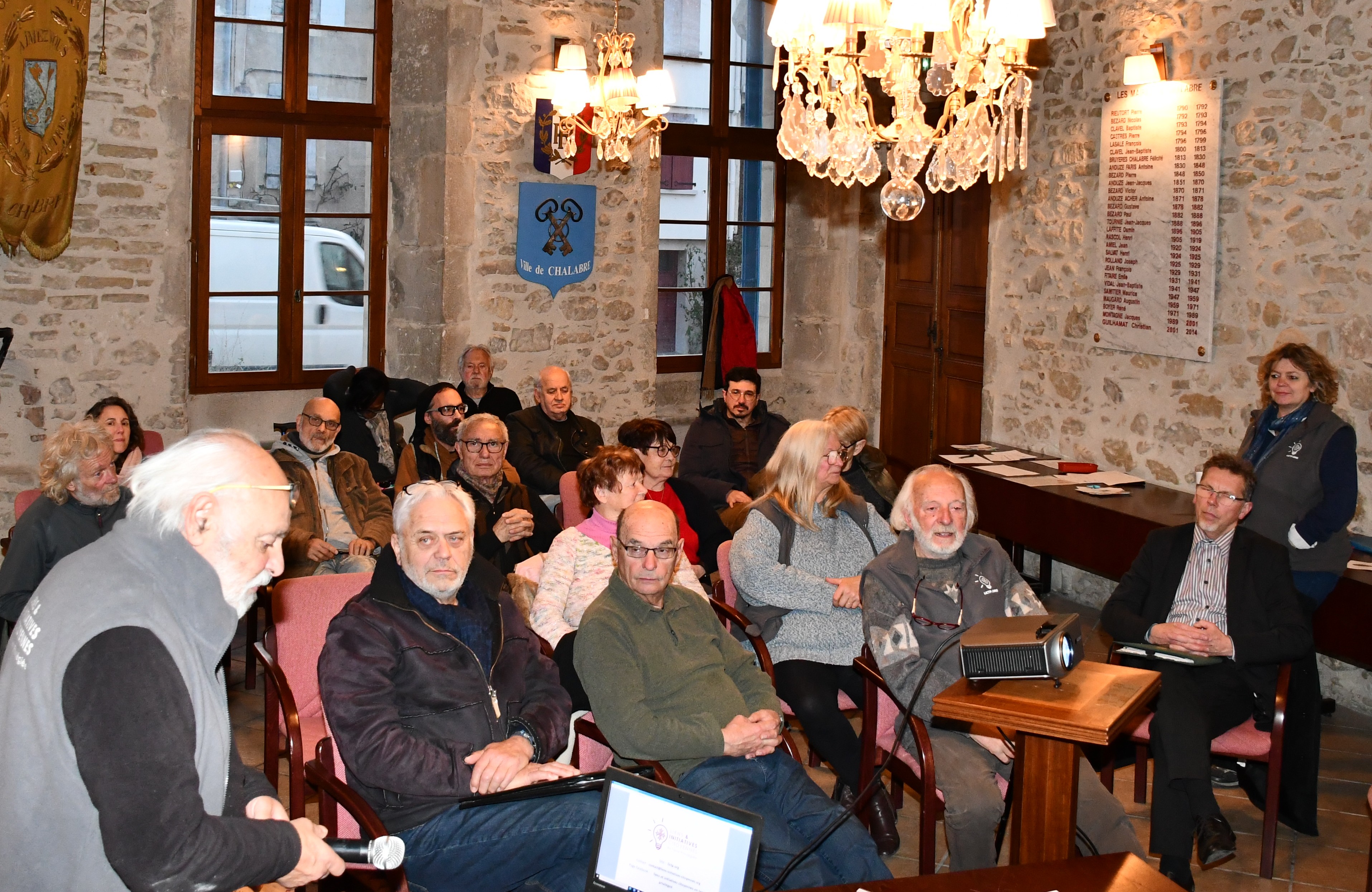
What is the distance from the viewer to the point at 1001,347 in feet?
24.0

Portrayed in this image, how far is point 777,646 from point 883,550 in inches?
17.6

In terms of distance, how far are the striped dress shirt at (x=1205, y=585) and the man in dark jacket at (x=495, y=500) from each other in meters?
2.23

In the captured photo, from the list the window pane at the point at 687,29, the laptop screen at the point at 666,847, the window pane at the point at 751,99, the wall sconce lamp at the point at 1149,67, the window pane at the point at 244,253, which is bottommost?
the laptop screen at the point at 666,847

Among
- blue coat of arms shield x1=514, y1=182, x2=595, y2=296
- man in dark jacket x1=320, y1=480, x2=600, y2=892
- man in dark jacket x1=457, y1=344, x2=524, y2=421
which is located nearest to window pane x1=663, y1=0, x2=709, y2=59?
blue coat of arms shield x1=514, y1=182, x2=595, y2=296

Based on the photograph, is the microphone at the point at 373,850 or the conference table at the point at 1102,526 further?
the conference table at the point at 1102,526

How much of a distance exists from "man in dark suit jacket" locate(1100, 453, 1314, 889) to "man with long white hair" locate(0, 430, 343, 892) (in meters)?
2.58

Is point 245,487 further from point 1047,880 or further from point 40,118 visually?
point 40,118

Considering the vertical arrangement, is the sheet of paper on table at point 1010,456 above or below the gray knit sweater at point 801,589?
above

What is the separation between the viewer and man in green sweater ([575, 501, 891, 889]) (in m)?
3.05

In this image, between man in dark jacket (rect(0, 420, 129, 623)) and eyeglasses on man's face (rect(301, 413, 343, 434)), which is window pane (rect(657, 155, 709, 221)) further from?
man in dark jacket (rect(0, 420, 129, 623))

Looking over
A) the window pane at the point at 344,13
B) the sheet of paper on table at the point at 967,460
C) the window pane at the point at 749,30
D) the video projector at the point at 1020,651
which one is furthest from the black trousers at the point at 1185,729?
the window pane at the point at 749,30

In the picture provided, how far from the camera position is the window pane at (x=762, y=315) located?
924 centimetres

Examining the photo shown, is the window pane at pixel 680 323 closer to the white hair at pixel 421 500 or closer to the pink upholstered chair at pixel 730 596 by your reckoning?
the pink upholstered chair at pixel 730 596

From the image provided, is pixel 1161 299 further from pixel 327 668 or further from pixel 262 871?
pixel 262 871
